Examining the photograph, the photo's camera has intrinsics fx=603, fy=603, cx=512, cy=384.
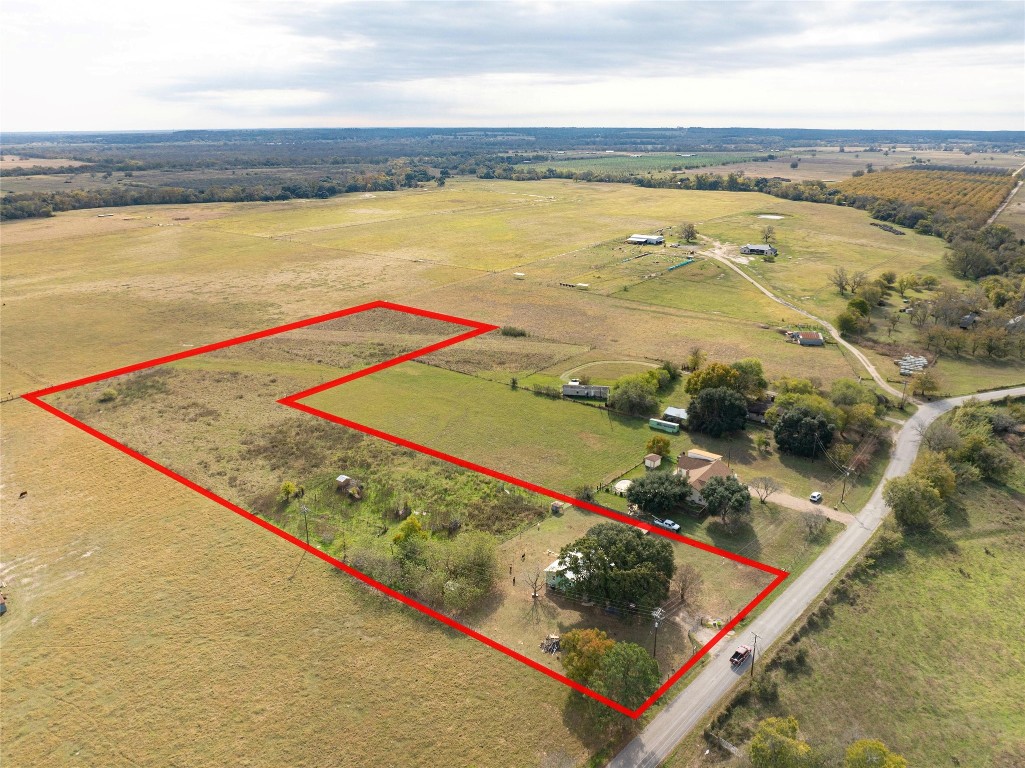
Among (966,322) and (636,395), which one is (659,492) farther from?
(966,322)

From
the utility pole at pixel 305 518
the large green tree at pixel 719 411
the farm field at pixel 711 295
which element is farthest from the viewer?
the farm field at pixel 711 295

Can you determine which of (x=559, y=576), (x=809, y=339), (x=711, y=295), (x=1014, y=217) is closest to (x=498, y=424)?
(x=559, y=576)

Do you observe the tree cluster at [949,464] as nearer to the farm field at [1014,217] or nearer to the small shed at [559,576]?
the small shed at [559,576]

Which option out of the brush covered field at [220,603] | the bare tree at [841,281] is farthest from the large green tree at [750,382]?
the bare tree at [841,281]

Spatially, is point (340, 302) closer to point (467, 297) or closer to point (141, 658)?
point (467, 297)

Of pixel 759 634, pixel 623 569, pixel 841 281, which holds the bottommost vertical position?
pixel 759 634

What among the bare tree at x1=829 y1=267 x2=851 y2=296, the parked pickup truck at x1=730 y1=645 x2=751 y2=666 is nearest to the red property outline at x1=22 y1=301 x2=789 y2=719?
the parked pickup truck at x1=730 y1=645 x2=751 y2=666

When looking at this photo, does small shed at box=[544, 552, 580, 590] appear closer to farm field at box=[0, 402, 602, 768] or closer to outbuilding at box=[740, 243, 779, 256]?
farm field at box=[0, 402, 602, 768]
